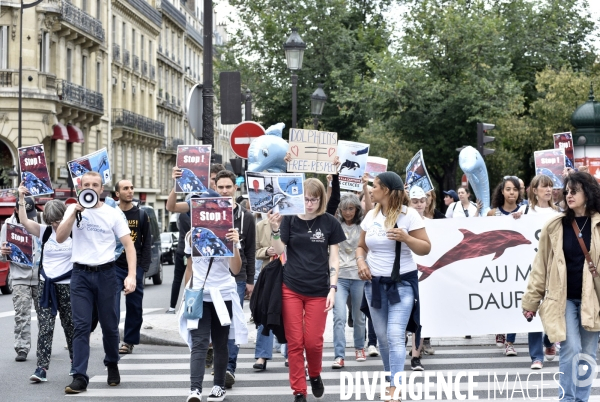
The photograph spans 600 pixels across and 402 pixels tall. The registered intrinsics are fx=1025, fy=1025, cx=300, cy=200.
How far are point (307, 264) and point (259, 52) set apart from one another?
3505cm

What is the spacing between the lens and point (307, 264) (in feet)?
26.9

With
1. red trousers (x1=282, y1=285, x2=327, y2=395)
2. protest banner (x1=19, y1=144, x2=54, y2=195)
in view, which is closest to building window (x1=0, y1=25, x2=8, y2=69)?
protest banner (x1=19, y1=144, x2=54, y2=195)

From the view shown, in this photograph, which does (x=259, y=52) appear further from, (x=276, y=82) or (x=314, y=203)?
(x=314, y=203)

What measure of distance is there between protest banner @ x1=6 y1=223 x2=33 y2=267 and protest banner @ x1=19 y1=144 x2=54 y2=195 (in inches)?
26.0

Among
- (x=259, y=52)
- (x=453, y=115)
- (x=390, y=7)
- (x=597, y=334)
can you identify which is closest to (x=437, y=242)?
(x=597, y=334)

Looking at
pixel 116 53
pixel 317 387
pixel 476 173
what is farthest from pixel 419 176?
pixel 116 53

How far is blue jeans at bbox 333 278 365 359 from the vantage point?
10.4 metres

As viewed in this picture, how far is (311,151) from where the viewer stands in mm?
9719

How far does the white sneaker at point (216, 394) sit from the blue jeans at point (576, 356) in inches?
111

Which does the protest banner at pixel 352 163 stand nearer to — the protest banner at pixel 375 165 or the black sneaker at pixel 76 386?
the protest banner at pixel 375 165

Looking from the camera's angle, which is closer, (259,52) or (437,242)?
(437,242)

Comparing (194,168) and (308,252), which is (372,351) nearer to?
(194,168)

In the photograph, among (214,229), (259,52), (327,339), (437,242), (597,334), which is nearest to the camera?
(597,334)

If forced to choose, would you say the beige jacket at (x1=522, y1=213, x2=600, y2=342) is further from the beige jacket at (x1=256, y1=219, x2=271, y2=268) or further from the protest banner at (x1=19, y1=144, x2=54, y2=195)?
the protest banner at (x1=19, y1=144, x2=54, y2=195)
